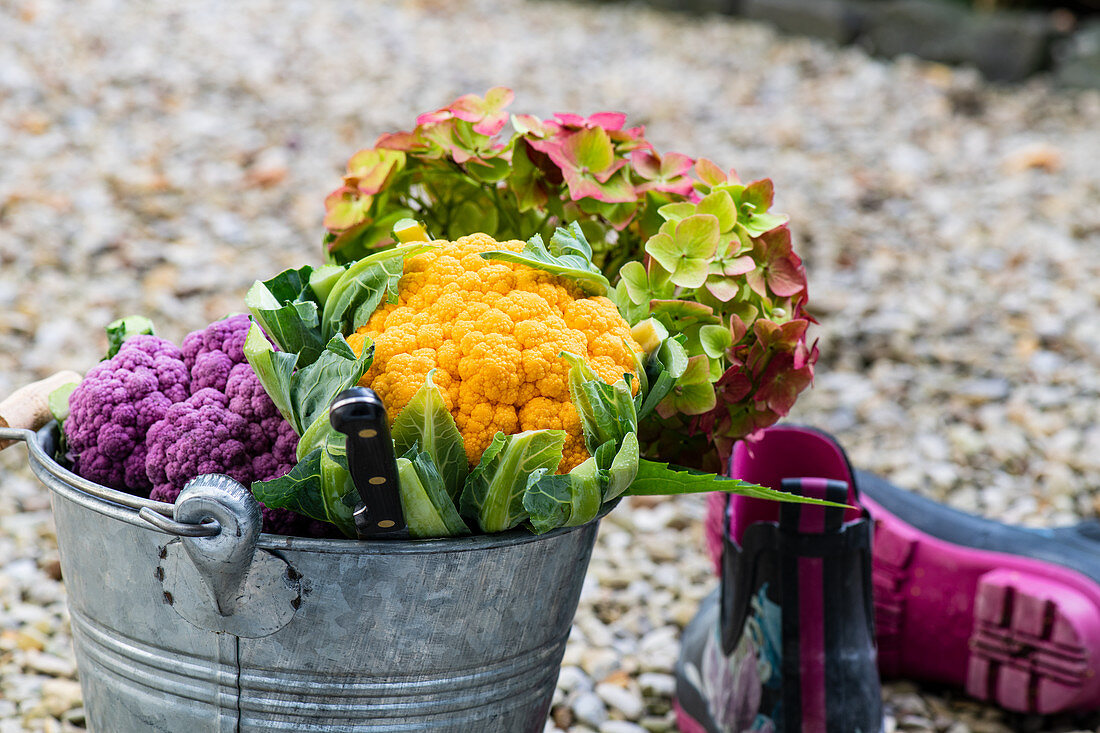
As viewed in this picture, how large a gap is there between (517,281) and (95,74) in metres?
3.78

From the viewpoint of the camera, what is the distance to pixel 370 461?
92 cm

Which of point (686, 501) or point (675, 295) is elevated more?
point (675, 295)

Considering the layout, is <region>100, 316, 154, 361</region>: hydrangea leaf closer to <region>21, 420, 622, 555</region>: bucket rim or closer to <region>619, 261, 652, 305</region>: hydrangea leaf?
<region>21, 420, 622, 555</region>: bucket rim

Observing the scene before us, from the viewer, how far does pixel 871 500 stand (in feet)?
6.03

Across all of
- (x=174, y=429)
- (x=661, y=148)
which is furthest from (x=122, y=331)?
(x=661, y=148)

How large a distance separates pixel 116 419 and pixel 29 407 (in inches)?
6.4

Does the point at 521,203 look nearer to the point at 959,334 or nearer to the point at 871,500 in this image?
the point at 871,500

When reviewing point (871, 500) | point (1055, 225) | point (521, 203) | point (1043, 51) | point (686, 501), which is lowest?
point (686, 501)

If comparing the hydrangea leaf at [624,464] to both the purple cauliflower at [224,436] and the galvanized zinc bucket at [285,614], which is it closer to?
the galvanized zinc bucket at [285,614]

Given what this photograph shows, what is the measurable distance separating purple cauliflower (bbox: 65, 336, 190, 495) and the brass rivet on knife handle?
0.07 metres

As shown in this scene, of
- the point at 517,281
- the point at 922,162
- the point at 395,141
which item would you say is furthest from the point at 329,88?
the point at 517,281

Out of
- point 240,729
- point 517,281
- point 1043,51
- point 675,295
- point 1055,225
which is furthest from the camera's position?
point 1043,51

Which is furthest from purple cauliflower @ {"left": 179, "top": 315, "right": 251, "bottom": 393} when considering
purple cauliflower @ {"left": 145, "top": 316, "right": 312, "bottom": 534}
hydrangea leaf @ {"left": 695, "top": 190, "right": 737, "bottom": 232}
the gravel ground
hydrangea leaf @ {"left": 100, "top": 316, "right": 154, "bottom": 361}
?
the gravel ground

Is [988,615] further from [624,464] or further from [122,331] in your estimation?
[122,331]
